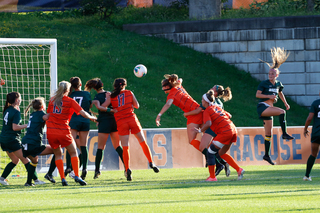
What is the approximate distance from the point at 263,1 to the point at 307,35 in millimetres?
A: 4362

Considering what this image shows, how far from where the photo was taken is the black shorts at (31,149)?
25.0 ft

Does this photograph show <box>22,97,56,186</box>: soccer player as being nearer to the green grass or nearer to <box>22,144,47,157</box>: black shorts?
<box>22,144,47,157</box>: black shorts

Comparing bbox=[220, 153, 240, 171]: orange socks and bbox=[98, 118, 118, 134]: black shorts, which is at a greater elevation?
bbox=[98, 118, 118, 134]: black shorts

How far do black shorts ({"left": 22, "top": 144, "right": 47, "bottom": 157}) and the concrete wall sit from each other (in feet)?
44.8

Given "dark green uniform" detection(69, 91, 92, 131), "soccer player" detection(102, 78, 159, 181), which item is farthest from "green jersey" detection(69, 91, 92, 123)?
"soccer player" detection(102, 78, 159, 181)

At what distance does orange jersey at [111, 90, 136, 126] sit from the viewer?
8391 mm

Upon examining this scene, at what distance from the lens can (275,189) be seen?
6.52m

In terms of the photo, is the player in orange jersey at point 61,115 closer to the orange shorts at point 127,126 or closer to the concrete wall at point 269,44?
the orange shorts at point 127,126

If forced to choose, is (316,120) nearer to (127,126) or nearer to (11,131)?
(127,126)

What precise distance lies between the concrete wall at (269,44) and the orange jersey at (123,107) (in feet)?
40.1

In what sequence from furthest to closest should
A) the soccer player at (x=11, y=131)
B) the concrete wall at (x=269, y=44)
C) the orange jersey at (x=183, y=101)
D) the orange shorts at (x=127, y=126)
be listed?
1. the concrete wall at (x=269, y=44)
2. the orange jersey at (x=183, y=101)
3. the orange shorts at (x=127, y=126)
4. the soccer player at (x=11, y=131)

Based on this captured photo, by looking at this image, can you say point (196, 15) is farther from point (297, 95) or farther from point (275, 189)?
point (275, 189)

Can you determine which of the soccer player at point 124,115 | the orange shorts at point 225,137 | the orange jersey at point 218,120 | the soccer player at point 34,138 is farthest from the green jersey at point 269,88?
the soccer player at point 34,138

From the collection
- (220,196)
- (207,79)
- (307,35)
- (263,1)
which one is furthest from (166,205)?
(263,1)
